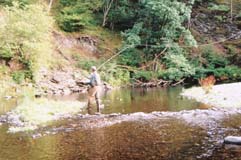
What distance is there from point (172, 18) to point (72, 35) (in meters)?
9.65

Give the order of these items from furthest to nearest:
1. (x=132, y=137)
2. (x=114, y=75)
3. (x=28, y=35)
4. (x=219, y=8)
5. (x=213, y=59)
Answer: (x=219, y=8), (x=213, y=59), (x=114, y=75), (x=28, y=35), (x=132, y=137)

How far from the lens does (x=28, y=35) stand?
31.4m

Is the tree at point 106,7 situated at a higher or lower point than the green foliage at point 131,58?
higher

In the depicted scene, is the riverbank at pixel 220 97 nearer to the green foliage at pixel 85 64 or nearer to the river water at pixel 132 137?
the river water at pixel 132 137

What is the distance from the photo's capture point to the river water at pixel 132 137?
34.6 feet

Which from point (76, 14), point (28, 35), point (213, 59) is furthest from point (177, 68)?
point (28, 35)

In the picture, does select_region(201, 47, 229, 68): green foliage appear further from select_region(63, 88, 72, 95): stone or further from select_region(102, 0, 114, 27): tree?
select_region(63, 88, 72, 95): stone

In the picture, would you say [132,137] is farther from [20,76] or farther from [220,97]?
[20,76]

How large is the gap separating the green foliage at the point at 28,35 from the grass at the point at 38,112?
11738mm

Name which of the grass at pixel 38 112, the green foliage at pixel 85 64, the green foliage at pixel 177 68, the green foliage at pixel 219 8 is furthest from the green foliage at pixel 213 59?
the grass at pixel 38 112

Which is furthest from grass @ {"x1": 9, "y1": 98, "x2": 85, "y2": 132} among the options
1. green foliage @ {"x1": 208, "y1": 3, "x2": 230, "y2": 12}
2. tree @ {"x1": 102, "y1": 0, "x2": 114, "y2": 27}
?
green foliage @ {"x1": 208, "y1": 3, "x2": 230, "y2": 12}

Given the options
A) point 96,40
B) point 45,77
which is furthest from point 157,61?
point 45,77

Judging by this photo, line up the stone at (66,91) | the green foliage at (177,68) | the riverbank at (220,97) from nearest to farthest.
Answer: the riverbank at (220,97) → the stone at (66,91) → the green foliage at (177,68)

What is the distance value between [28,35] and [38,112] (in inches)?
604
